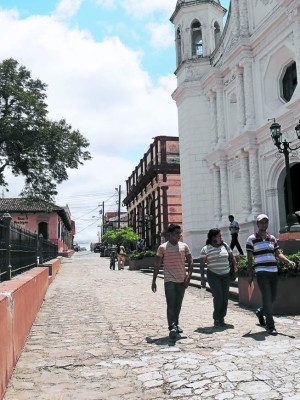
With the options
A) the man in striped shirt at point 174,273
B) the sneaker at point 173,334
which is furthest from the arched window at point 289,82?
the sneaker at point 173,334

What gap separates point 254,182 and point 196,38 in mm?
10001

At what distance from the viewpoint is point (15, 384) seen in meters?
4.39

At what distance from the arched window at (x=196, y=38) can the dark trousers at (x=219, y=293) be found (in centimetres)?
1836

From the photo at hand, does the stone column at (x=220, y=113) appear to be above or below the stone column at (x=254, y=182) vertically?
above

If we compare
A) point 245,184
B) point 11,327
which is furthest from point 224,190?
point 11,327

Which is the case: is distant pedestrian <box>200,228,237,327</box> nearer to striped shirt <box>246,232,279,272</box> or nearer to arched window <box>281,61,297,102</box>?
striped shirt <box>246,232,279,272</box>

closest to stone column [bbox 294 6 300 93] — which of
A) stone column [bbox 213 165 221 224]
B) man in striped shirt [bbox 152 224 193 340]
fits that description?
stone column [bbox 213 165 221 224]

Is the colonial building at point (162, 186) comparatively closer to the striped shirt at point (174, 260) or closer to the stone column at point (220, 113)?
the stone column at point (220, 113)

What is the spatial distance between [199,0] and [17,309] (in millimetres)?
21295

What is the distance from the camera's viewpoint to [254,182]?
17859 mm

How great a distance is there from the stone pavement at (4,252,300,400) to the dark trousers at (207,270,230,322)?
235 mm

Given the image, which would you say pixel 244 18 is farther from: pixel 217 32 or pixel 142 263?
pixel 142 263

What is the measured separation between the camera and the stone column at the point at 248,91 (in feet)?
60.0

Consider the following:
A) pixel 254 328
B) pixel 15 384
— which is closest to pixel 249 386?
pixel 15 384
